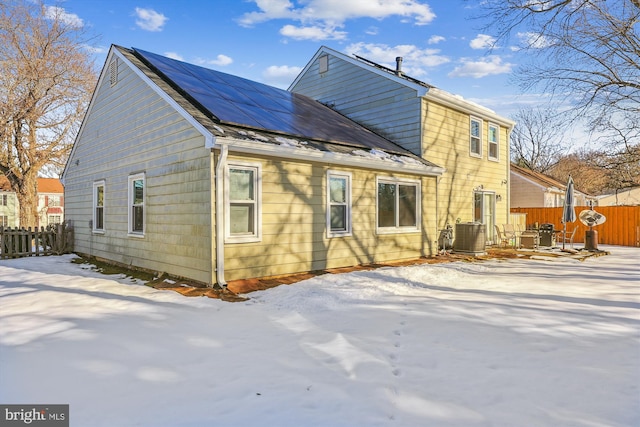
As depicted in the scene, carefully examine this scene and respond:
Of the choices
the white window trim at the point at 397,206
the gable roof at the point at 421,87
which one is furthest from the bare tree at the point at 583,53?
the white window trim at the point at 397,206

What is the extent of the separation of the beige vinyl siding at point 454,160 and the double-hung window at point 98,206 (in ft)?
31.5

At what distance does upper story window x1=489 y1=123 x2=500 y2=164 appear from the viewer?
14.9 metres

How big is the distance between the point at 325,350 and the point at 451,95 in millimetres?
10839

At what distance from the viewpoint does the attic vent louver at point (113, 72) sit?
1031 centimetres

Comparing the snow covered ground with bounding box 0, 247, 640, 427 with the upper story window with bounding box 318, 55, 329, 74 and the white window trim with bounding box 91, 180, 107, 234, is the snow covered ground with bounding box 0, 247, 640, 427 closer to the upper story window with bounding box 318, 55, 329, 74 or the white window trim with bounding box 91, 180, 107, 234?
the white window trim with bounding box 91, 180, 107, 234

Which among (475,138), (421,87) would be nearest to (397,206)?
(421,87)

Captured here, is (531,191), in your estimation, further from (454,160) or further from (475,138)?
(454,160)

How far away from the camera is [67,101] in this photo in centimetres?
2252

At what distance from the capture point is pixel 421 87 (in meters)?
11.6

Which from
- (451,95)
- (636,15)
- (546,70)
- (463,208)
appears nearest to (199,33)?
(451,95)

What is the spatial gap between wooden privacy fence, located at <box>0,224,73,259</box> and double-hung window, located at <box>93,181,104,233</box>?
7.93ft

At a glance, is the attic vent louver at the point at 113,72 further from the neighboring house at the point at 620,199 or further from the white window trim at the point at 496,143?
the neighboring house at the point at 620,199

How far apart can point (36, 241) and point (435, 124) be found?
1345 centimetres

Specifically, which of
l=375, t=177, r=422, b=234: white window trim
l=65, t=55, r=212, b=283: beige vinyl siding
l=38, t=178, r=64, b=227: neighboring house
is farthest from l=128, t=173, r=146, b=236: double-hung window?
l=38, t=178, r=64, b=227: neighboring house
